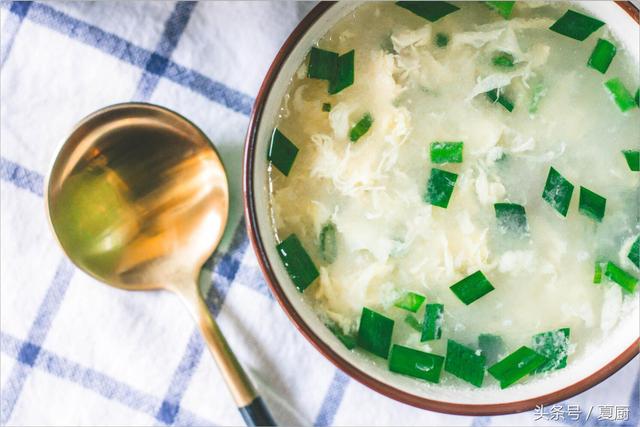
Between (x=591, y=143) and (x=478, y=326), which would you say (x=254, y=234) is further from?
(x=591, y=143)

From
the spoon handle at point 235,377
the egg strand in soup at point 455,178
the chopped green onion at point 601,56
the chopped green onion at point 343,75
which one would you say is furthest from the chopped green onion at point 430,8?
the spoon handle at point 235,377

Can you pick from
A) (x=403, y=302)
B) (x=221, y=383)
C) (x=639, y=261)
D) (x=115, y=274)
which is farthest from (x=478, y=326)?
(x=115, y=274)

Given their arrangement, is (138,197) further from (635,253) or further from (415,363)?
(635,253)

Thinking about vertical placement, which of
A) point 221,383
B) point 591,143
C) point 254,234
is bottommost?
point 221,383

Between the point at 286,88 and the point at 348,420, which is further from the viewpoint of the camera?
the point at 348,420

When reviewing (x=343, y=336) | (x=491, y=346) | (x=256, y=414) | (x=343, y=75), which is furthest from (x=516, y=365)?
(x=343, y=75)

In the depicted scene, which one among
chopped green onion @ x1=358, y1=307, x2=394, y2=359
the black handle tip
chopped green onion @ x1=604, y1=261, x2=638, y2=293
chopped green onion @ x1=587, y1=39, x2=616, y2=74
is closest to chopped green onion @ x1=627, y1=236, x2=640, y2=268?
chopped green onion @ x1=604, y1=261, x2=638, y2=293
